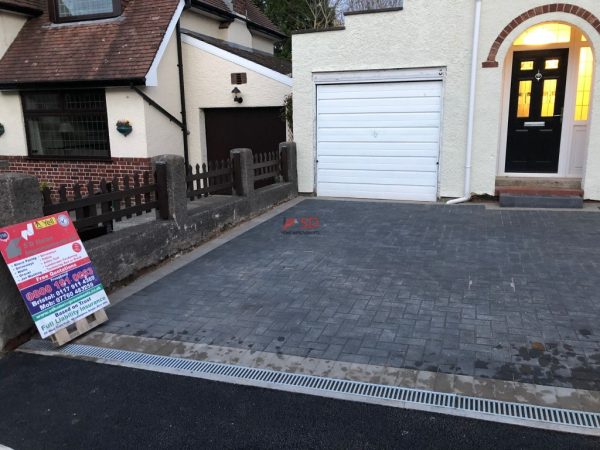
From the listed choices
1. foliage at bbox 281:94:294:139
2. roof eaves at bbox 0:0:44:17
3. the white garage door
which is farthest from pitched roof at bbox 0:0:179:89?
the white garage door

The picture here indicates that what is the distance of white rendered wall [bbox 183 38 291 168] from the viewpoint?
1159 cm

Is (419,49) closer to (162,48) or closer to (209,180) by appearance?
(209,180)

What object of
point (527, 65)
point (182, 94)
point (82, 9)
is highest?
point (82, 9)

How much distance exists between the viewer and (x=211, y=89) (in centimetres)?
1215

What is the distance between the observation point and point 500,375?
139 inches

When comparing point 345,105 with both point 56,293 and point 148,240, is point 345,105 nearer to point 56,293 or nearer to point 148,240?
point 148,240

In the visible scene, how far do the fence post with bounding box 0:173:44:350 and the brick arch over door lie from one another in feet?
25.6

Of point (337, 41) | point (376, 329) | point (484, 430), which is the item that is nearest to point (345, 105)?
point (337, 41)

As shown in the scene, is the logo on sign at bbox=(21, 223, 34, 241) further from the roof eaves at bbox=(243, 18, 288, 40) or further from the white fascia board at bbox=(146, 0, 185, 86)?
the roof eaves at bbox=(243, 18, 288, 40)

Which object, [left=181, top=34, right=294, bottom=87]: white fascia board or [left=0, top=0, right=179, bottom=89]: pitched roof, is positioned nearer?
[left=0, top=0, right=179, bottom=89]: pitched roof

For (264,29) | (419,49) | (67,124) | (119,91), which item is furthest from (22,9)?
(419,49)

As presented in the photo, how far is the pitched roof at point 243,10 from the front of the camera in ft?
43.3

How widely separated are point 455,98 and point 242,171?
421cm

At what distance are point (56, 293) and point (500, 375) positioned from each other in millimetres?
3525
